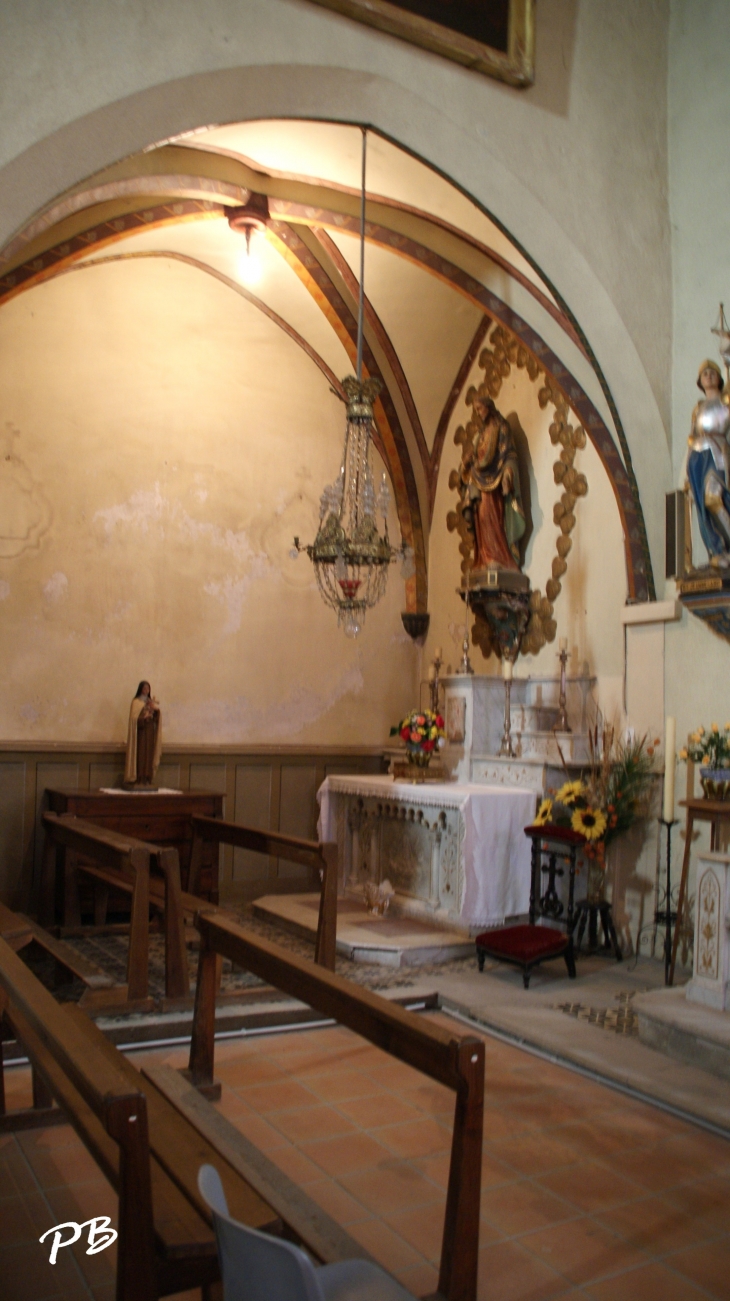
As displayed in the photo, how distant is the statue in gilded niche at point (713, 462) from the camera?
239 inches

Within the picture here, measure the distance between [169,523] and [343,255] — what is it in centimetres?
258

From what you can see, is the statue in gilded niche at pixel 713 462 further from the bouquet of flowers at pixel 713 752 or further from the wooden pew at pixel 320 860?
the wooden pew at pixel 320 860

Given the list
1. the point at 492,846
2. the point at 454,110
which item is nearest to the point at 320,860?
the point at 492,846

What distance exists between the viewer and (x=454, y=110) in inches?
230

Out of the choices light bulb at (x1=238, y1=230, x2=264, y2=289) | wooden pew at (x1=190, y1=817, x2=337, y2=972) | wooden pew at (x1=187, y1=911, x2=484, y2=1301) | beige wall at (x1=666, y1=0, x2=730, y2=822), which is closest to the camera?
wooden pew at (x1=187, y1=911, x2=484, y2=1301)

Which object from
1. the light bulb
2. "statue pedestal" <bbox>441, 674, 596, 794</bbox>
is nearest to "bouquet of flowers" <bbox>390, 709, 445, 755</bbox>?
"statue pedestal" <bbox>441, 674, 596, 794</bbox>

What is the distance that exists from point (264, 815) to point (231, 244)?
4.77 m

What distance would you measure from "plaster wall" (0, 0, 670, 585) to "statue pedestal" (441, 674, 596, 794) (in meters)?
1.52

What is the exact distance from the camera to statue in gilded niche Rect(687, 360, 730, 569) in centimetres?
606

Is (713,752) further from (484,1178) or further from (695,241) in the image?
(695,241)

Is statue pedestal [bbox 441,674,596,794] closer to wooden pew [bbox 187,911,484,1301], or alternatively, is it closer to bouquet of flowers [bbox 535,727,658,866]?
bouquet of flowers [bbox 535,727,658,866]

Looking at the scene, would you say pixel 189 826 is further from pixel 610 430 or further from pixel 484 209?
pixel 484 209

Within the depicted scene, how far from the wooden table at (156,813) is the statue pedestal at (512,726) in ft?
6.28

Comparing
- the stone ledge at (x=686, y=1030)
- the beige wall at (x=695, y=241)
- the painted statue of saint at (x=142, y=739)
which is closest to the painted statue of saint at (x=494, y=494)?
the beige wall at (x=695, y=241)
